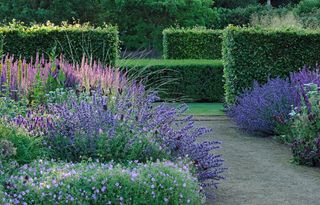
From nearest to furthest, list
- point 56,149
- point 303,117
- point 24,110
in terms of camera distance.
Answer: point 56,149, point 24,110, point 303,117

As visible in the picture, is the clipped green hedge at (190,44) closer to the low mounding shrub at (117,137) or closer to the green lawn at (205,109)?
the green lawn at (205,109)

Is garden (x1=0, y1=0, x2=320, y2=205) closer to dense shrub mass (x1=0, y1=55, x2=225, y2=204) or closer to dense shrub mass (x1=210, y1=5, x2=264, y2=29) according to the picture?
dense shrub mass (x1=0, y1=55, x2=225, y2=204)

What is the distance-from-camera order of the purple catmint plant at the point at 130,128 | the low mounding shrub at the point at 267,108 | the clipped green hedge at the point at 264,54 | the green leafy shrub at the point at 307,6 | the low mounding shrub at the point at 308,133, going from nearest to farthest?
the purple catmint plant at the point at 130,128 < the low mounding shrub at the point at 308,133 < the low mounding shrub at the point at 267,108 < the clipped green hedge at the point at 264,54 < the green leafy shrub at the point at 307,6

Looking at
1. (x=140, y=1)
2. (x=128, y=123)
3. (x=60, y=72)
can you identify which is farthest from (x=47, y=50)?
(x=140, y=1)

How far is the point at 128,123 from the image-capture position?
23.2 ft

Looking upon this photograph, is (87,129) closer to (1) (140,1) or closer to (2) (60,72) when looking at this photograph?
(2) (60,72)

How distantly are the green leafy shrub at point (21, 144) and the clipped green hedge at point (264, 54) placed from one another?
8.32 metres

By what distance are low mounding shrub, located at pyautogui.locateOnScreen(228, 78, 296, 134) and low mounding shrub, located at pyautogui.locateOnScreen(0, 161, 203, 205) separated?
585 centimetres

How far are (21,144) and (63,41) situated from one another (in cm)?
918

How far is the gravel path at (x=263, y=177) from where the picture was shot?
7.00 meters

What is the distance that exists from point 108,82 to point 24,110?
1734 millimetres

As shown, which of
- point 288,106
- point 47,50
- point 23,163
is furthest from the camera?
point 47,50

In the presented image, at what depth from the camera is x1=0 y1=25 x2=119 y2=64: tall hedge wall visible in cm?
1534

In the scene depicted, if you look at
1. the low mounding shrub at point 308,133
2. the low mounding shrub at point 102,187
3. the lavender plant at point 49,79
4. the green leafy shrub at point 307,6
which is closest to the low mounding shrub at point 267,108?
the low mounding shrub at point 308,133
